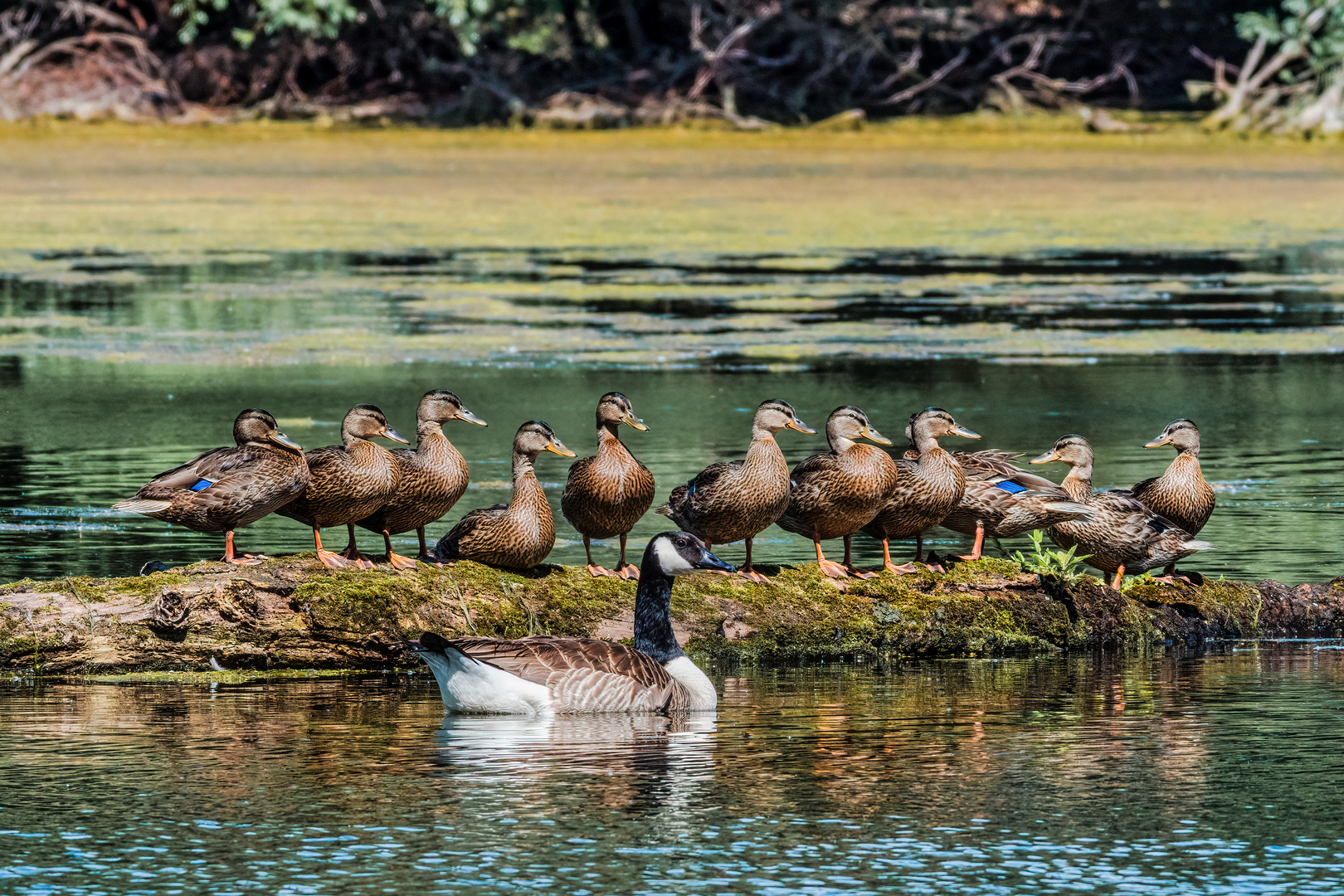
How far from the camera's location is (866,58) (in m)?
49.6

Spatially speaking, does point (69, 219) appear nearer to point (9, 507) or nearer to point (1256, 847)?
point (9, 507)

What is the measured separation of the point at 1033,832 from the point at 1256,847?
0.62 m

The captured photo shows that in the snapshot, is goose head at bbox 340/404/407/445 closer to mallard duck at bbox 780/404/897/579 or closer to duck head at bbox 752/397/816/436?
duck head at bbox 752/397/816/436

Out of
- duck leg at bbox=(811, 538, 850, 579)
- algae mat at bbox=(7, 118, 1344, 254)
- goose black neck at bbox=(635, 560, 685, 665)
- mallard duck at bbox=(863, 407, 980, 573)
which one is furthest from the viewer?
algae mat at bbox=(7, 118, 1344, 254)

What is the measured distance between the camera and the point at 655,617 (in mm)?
8445

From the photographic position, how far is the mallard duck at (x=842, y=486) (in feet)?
32.2

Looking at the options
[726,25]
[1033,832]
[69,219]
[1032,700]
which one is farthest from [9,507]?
[726,25]

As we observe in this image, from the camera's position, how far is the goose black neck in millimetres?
8391

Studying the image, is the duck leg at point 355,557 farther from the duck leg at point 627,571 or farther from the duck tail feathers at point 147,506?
the duck leg at point 627,571

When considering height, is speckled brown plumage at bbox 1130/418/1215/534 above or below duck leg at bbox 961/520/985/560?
above

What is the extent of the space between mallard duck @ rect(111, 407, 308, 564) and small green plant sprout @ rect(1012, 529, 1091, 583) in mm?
3124

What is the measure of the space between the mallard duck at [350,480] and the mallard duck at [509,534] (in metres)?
0.35

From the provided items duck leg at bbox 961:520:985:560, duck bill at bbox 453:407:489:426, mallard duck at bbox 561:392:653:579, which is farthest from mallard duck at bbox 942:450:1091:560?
duck bill at bbox 453:407:489:426

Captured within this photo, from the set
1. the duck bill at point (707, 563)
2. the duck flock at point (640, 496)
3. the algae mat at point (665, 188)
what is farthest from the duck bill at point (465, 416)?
the algae mat at point (665, 188)
